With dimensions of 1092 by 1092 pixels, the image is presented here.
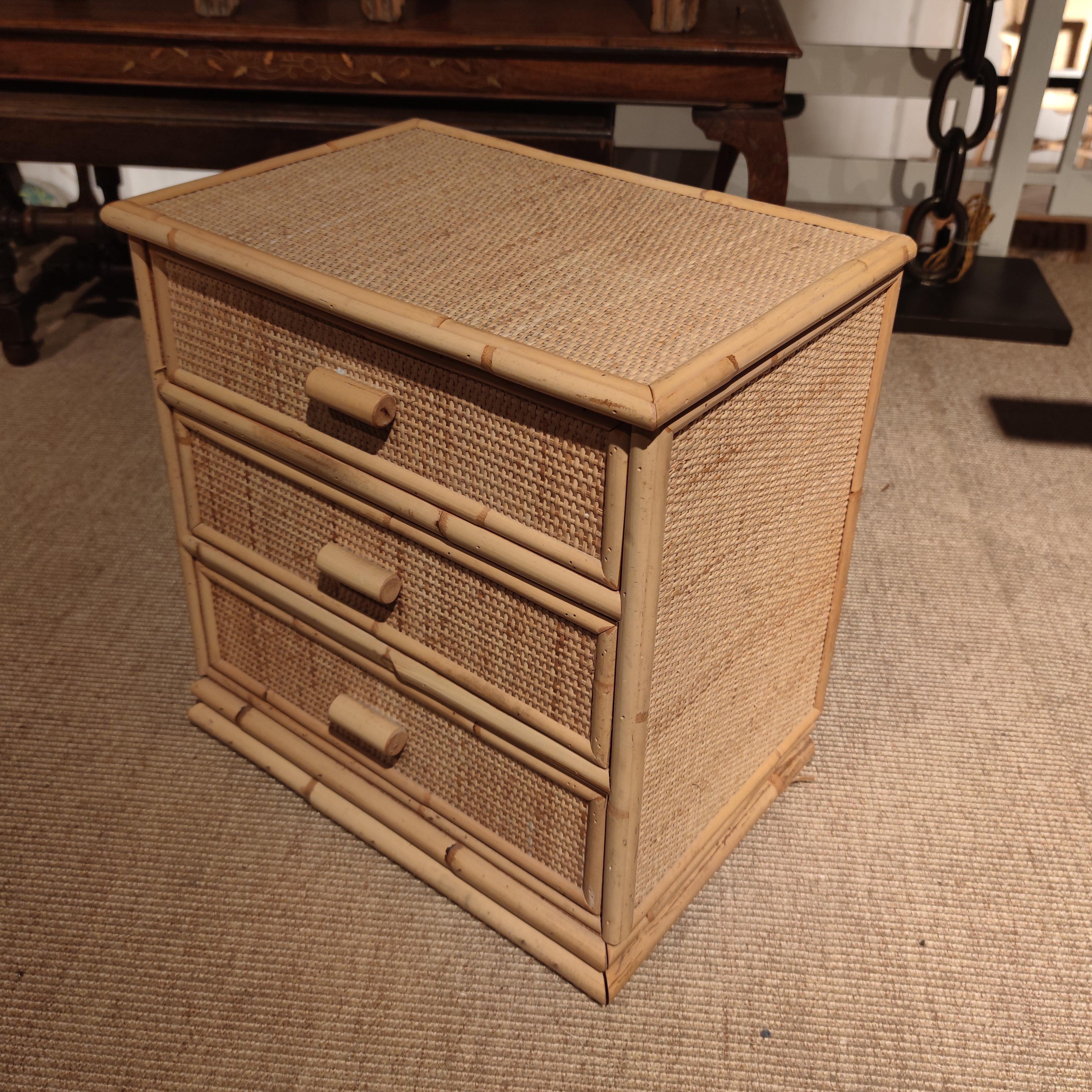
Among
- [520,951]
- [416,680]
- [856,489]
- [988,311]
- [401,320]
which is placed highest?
[401,320]

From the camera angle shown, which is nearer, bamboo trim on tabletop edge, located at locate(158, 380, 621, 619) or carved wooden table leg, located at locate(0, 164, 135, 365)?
bamboo trim on tabletop edge, located at locate(158, 380, 621, 619)

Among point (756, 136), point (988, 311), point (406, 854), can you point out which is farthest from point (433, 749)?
point (988, 311)

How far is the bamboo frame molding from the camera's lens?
669 mm

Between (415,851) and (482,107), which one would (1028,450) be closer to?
(482,107)

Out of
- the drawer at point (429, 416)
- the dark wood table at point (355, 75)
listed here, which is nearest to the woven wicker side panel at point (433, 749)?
the drawer at point (429, 416)

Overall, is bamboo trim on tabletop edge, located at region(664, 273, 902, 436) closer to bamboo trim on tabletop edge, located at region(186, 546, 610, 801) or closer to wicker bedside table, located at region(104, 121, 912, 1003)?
wicker bedside table, located at region(104, 121, 912, 1003)

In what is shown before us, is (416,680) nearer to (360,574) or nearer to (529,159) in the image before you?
(360,574)

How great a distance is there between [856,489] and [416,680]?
0.45 meters

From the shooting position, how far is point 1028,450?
1.75m

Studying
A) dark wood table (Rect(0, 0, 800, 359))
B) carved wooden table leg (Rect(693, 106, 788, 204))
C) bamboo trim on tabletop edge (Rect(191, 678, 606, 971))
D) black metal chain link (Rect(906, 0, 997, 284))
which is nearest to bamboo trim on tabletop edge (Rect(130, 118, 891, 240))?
dark wood table (Rect(0, 0, 800, 359))

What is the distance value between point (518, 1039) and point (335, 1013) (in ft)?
0.53

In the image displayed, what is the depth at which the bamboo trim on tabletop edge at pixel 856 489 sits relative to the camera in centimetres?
93

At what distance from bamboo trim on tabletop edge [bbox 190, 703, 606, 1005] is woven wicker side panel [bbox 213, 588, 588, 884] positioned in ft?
0.23

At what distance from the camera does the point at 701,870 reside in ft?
3.42
